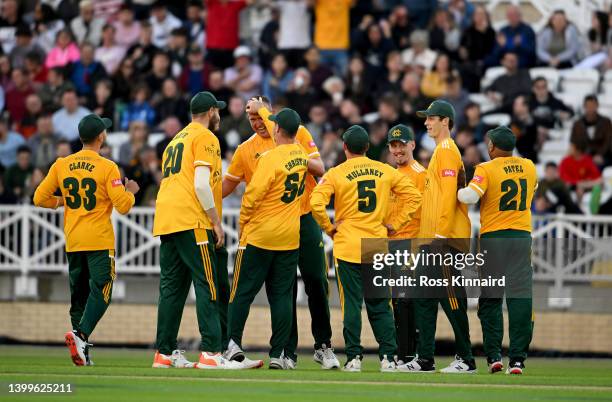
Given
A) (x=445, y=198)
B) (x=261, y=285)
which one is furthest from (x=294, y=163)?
(x=445, y=198)

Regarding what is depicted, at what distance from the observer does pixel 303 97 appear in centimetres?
2542

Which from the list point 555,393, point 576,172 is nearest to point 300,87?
point 576,172

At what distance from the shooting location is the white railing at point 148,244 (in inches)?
858

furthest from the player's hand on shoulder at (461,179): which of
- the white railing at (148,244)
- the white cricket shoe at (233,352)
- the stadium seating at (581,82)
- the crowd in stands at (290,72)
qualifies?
the stadium seating at (581,82)

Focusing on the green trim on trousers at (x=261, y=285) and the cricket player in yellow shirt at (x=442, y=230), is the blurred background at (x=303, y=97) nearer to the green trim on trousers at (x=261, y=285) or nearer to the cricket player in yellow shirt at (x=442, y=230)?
the cricket player in yellow shirt at (x=442, y=230)

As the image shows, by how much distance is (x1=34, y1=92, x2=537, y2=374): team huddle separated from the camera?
1520 cm

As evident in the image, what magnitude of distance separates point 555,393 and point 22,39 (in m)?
17.5

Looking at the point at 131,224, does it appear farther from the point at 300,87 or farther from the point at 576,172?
the point at 576,172

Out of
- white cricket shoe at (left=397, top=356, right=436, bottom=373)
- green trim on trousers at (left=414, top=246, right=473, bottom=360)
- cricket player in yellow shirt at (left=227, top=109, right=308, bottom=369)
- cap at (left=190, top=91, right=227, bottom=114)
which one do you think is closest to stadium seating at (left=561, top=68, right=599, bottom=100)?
green trim on trousers at (left=414, top=246, right=473, bottom=360)

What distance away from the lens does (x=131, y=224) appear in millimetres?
22812

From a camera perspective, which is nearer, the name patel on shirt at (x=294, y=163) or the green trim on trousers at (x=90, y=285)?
the name patel on shirt at (x=294, y=163)

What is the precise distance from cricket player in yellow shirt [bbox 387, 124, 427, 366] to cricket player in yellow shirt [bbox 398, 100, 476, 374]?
26cm

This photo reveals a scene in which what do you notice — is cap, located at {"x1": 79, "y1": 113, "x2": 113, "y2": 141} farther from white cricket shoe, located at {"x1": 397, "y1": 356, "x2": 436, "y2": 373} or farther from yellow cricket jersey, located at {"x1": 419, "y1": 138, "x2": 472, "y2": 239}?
white cricket shoe, located at {"x1": 397, "y1": 356, "x2": 436, "y2": 373}

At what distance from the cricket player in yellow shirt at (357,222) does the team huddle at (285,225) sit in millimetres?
13
